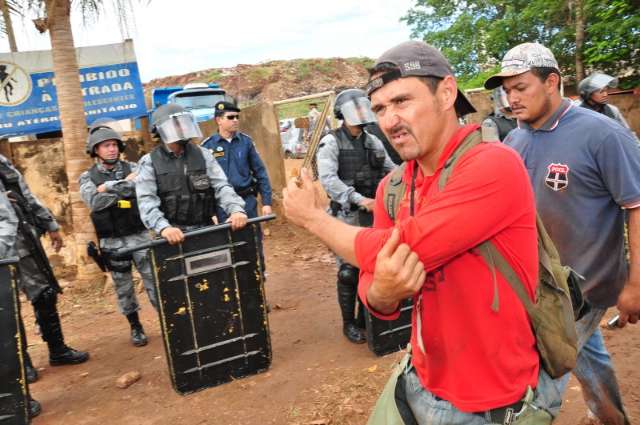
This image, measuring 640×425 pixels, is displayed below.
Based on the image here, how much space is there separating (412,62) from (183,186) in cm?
329

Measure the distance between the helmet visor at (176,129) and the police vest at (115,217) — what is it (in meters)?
0.86

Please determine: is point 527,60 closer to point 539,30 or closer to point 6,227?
point 6,227

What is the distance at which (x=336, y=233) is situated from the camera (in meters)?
1.51

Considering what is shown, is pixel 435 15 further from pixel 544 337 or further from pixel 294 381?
pixel 544 337

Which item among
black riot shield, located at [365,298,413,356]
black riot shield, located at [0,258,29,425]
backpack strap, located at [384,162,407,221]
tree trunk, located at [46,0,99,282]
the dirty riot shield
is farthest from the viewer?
tree trunk, located at [46,0,99,282]

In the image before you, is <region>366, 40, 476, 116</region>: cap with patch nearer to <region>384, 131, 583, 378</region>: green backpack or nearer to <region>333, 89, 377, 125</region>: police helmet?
<region>384, 131, 583, 378</region>: green backpack

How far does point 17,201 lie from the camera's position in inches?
178

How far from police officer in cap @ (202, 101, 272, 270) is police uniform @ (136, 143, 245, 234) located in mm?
1359

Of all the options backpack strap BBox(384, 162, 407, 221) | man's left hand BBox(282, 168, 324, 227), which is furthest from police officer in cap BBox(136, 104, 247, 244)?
man's left hand BBox(282, 168, 324, 227)

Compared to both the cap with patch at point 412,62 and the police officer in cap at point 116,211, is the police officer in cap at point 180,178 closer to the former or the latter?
the police officer in cap at point 116,211

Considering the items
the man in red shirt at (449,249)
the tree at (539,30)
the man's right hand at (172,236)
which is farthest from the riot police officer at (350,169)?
the tree at (539,30)

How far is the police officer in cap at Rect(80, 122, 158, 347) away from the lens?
478cm

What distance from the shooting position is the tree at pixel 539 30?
434 inches

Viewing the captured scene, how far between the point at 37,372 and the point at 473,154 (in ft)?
15.4
